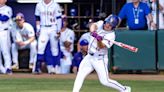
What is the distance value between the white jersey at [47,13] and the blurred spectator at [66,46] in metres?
0.56

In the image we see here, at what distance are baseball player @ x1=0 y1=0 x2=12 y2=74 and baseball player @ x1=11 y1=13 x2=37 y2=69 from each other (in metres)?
0.26

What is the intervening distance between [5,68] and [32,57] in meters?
0.77

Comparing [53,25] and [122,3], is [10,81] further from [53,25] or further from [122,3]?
[122,3]

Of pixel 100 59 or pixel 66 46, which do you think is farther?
pixel 66 46

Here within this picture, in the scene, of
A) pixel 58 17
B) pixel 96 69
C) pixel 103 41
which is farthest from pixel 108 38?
pixel 58 17

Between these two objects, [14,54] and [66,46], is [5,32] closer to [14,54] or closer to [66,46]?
[14,54]

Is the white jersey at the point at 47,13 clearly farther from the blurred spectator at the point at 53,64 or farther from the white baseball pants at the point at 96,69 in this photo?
the white baseball pants at the point at 96,69

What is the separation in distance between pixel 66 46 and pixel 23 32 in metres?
1.21

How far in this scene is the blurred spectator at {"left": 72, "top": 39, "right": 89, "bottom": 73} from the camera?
1444cm

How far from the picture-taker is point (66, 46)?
15.1 metres

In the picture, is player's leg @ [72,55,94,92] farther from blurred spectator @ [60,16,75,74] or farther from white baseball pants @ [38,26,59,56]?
blurred spectator @ [60,16,75,74]

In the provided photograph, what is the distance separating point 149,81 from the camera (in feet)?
43.2

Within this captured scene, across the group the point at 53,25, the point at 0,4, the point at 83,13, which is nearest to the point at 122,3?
the point at 83,13

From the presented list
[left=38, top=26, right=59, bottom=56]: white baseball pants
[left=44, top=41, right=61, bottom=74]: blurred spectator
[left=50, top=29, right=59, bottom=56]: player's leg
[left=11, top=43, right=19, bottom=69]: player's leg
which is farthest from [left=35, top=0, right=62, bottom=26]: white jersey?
[left=11, top=43, right=19, bottom=69]: player's leg
